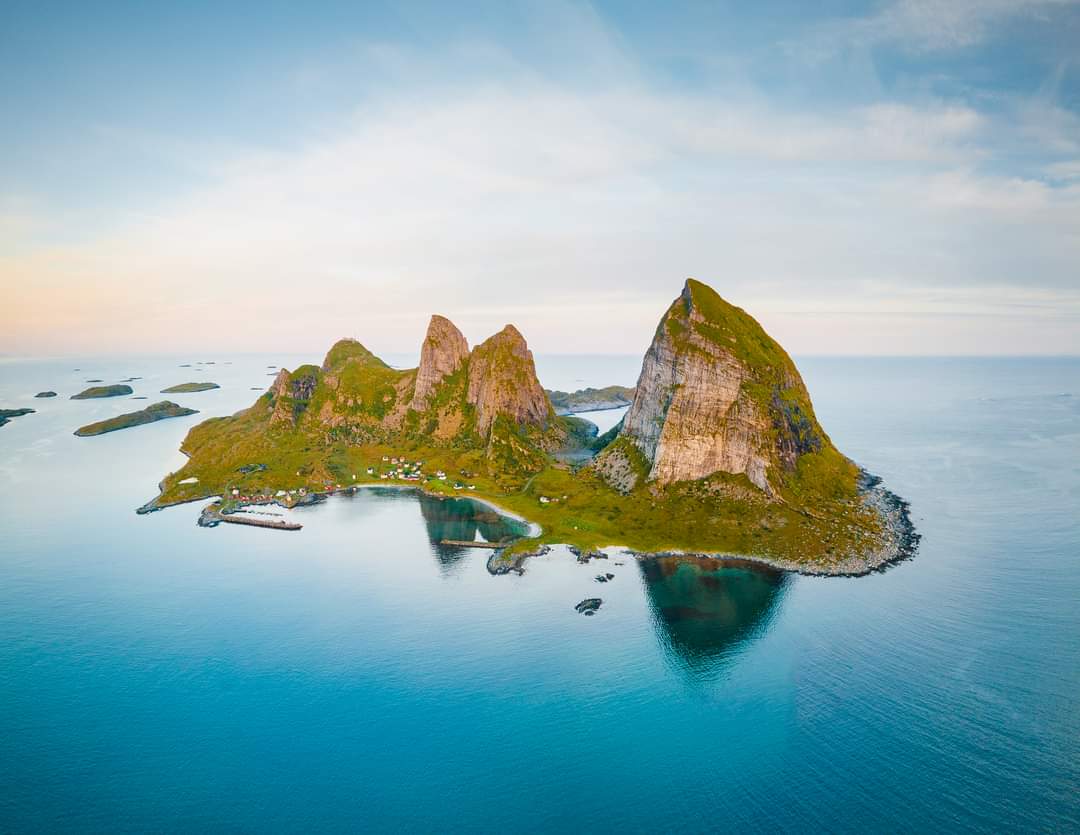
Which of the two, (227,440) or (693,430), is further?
(227,440)

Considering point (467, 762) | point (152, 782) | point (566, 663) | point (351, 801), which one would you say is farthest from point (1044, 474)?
point (152, 782)

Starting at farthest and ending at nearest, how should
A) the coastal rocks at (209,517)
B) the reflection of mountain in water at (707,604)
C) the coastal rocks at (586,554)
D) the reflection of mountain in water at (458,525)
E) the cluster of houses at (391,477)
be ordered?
the cluster of houses at (391,477) < the coastal rocks at (209,517) < the reflection of mountain in water at (458,525) < the coastal rocks at (586,554) < the reflection of mountain in water at (707,604)

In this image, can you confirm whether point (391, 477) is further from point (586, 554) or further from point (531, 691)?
point (531, 691)

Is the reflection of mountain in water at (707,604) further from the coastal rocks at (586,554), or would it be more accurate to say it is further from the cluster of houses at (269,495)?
the cluster of houses at (269,495)

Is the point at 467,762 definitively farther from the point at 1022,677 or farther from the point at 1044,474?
the point at 1044,474

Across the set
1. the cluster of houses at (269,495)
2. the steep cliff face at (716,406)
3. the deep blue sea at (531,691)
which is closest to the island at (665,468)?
the steep cliff face at (716,406)

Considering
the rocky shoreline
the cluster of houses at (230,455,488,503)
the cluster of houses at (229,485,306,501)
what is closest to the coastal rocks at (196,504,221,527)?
the rocky shoreline

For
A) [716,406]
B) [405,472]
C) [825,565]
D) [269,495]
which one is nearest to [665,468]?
[716,406]
